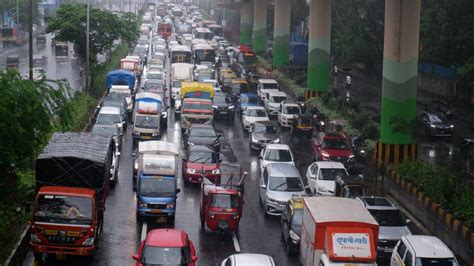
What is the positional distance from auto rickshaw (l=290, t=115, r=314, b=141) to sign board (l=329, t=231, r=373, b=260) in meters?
25.2

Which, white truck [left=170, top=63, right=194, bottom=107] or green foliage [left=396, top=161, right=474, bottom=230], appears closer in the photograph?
green foliage [left=396, top=161, right=474, bottom=230]

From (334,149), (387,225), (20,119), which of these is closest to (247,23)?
(334,149)

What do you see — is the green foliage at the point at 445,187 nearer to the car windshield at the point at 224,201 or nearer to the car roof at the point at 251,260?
the car windshield at the point at 224,201

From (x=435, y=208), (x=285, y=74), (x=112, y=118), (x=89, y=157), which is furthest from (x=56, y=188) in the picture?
(x=285, y=74)

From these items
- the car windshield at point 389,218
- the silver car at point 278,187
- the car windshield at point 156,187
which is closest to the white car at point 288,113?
the silver car at point 278,187

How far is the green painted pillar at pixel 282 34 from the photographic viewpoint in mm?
77562

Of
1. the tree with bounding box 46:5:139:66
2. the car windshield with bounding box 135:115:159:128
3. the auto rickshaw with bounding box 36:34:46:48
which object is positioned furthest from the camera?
the auto rickshaw with bounding box 36:34:46:48

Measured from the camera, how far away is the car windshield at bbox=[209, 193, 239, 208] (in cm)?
2792

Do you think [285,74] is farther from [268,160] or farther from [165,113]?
[268,160]

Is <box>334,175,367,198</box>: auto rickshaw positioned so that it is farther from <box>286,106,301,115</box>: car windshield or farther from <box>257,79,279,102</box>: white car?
<box>257,79,279,102</box>: white car

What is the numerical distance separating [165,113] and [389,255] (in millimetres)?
25209

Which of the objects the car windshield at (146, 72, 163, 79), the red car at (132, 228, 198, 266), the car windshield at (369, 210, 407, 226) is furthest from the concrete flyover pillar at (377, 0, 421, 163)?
the car windshield at (146, 72, 163, 79)

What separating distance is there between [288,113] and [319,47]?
1171cm

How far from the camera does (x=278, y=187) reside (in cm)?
3098
